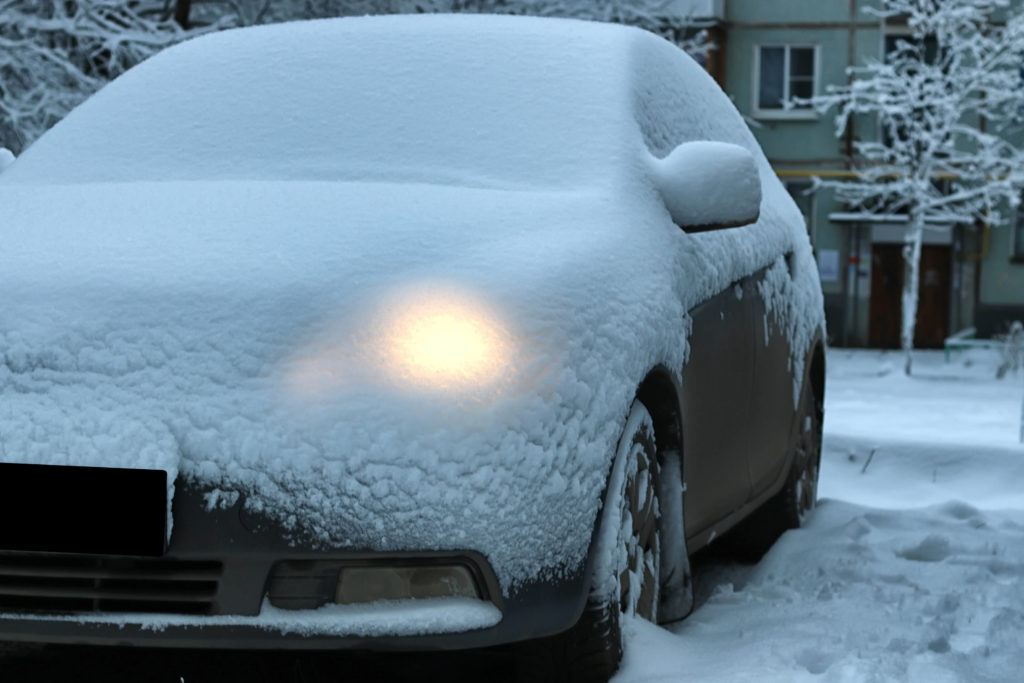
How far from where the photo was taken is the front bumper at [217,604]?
2.16 metres

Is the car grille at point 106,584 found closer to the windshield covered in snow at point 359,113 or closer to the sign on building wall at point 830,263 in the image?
the windshield covered in snow at point 359,113

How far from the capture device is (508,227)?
8.61 ft

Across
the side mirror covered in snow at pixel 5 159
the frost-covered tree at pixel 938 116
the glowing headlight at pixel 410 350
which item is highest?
the side mirror covered in snow at pixel 5 159

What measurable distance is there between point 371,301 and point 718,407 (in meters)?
1.20

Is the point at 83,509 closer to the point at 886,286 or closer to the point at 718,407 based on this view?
the point at 718,407

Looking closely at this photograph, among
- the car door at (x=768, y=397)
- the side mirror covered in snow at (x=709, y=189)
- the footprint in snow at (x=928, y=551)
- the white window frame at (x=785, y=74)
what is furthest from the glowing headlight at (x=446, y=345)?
the white window frame at (x=785, y=74)

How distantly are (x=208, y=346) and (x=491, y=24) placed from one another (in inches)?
62.7

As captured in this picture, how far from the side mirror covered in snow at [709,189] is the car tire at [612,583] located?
542 mm

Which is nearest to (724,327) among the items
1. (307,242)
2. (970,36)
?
(307,242)

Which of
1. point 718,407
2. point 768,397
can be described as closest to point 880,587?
point 768,397

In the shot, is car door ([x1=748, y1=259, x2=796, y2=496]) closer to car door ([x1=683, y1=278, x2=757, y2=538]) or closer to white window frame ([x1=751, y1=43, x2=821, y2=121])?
car door ([x1=683, y1=278, x2=757, y2=538])

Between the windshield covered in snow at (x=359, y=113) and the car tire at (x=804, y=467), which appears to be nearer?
the windshield covered in snow at (x=359, y=113)

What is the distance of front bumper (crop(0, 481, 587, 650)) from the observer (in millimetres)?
2156

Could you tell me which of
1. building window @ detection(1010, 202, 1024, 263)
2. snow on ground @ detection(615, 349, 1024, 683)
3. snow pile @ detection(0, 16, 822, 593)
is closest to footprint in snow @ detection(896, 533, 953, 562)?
snow on ground @ detection(615, 349, 1024, 683)
